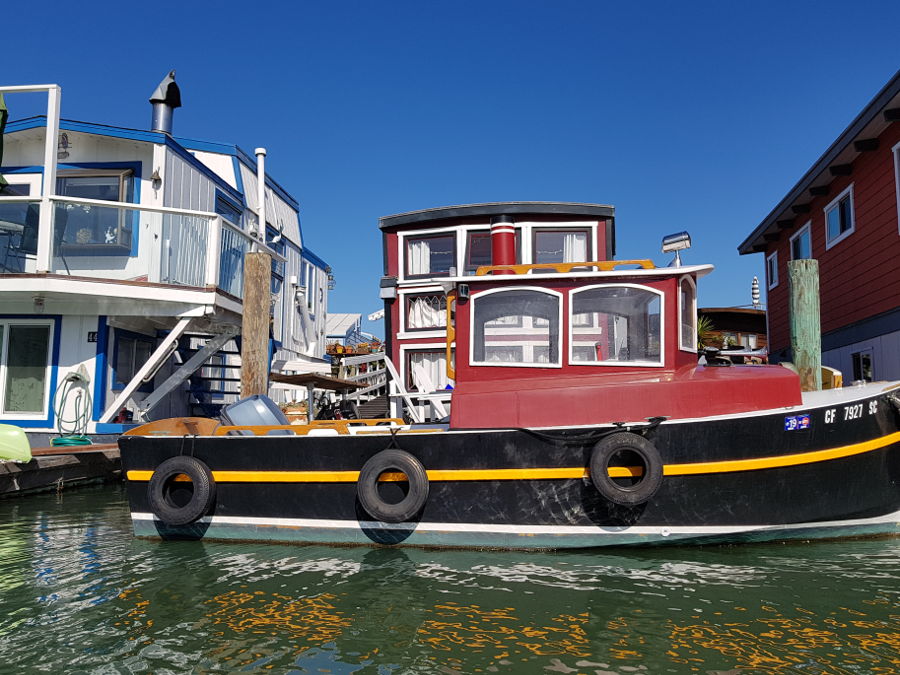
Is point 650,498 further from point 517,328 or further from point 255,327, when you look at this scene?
point 255,327

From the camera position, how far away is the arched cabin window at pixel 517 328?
20.3 feet

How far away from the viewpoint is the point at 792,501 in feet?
18.5

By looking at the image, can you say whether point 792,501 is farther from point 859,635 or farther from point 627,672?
point 627,672

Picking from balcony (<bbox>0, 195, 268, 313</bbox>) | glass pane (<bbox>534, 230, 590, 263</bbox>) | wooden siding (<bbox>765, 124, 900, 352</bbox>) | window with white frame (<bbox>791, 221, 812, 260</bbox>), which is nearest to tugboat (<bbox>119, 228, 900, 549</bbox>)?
balcony (<bbox>0, 195, 268, 313</bbox>)

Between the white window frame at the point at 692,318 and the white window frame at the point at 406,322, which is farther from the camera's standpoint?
the white window frame at the point at 406,322

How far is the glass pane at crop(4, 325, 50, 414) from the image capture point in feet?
36.5

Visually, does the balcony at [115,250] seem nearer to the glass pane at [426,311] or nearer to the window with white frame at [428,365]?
the glass pane at [426,311]

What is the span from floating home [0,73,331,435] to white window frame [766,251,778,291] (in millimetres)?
12381

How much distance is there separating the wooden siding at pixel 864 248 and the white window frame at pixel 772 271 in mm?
2342

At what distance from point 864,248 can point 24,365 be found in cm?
1453

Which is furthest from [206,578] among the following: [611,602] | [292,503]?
[611,602]

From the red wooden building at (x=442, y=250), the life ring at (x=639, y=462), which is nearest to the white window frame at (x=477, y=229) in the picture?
the red wooden building at (x=442, y=250)

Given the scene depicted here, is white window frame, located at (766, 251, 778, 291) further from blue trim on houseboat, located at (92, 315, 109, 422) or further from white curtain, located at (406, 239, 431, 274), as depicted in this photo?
blue trim on houseboat, located at (92, 315, 109, 422)

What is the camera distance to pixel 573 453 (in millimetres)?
5707
